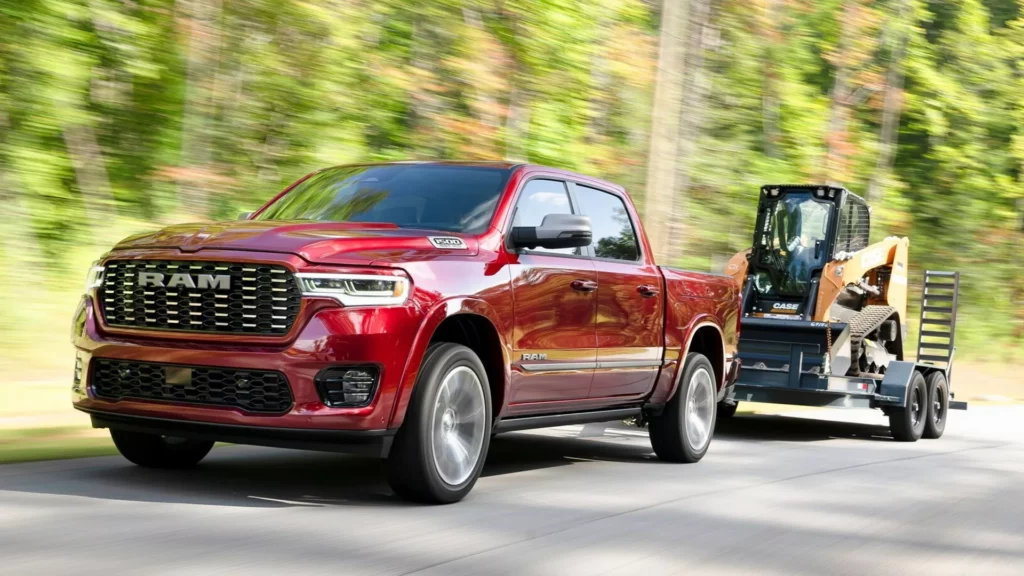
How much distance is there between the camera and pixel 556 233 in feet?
24.2

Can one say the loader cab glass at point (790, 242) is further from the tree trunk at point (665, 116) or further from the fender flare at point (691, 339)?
the fender flare at point (691, 339)

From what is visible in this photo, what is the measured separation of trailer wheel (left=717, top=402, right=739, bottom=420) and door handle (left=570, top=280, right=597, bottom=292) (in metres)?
6.36

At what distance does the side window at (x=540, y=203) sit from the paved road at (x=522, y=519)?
5.31 feet

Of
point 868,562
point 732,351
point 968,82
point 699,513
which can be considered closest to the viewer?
point 868,562

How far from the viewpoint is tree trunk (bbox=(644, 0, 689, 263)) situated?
18.7 m

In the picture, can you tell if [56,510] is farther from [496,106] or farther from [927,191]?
[927,191]

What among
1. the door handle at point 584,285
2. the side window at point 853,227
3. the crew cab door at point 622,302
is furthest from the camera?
the side window at point 853,227

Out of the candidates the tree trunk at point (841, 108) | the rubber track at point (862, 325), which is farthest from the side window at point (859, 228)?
the tree trunk at point (841, 108)

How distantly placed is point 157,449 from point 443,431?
72.0 inches

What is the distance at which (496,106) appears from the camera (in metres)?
18.3

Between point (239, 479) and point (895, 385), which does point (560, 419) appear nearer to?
point (239, 479)

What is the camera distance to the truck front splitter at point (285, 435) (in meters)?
6.37

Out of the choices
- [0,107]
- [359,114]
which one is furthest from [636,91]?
[0,107]

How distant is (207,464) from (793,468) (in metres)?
4.36
